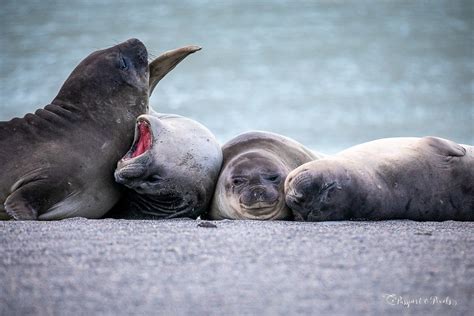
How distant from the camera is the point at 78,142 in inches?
217

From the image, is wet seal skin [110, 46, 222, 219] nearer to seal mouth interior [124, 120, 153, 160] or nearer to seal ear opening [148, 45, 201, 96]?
seal mouth interior [124, 120, 153, 160]

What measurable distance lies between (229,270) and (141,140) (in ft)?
7.80

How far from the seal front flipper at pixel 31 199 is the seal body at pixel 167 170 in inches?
17.0

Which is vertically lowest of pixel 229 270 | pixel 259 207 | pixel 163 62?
Result: pixel 259 207

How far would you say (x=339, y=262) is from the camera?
3.55 m

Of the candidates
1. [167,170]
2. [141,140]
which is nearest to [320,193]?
[167,170]

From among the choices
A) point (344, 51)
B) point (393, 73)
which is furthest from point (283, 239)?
point (344, 51)

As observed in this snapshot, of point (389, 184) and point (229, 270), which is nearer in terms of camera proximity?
point (229, 270)

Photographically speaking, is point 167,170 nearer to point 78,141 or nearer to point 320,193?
point 78,141

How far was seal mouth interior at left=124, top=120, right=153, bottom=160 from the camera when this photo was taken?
5.56 m

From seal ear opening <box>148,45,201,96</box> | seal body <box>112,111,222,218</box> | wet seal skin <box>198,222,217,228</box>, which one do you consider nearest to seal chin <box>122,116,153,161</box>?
seal body <box>112,111,222,218</box>

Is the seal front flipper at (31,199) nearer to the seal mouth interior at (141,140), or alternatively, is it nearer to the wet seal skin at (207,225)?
the seal mouth interior at (141,140)

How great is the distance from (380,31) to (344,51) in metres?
2.16

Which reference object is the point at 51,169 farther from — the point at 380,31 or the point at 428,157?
the point at 380,31
